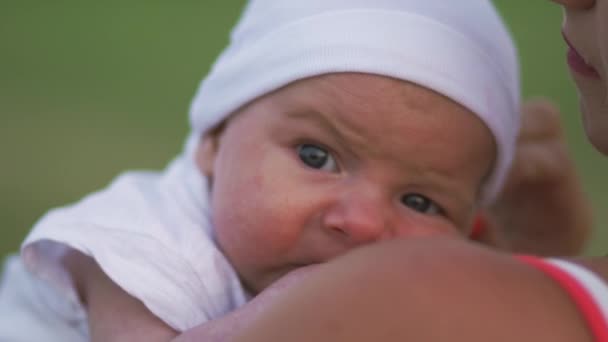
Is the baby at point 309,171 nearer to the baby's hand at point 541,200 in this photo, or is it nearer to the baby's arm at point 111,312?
the baby's arm at point 111,312

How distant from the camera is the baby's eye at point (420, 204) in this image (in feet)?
6.02

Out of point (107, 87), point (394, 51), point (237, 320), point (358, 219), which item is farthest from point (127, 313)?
point (107, 87)

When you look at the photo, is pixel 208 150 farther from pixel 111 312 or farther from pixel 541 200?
pixel 541 200

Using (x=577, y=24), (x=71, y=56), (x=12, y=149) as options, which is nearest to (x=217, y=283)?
(x=577, y=24)

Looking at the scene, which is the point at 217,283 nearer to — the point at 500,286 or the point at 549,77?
the point at 500,286

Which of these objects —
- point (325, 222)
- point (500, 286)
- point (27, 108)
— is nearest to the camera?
point (500, 286)

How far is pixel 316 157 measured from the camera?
5.95ft

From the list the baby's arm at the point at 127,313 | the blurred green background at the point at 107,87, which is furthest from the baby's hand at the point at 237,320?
the blurred green background at the point at 107,87

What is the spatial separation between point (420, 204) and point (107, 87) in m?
3.78

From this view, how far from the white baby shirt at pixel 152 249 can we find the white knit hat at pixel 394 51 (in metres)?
0.26

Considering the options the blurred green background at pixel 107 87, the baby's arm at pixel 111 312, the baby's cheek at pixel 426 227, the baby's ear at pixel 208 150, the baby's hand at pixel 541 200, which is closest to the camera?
the baby's arm at pixel 111 312

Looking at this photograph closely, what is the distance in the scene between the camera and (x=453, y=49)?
6.07 feet

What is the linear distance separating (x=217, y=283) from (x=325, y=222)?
0.24m

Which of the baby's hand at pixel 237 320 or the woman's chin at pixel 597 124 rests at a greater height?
the woman's chin at pixel 597 124
